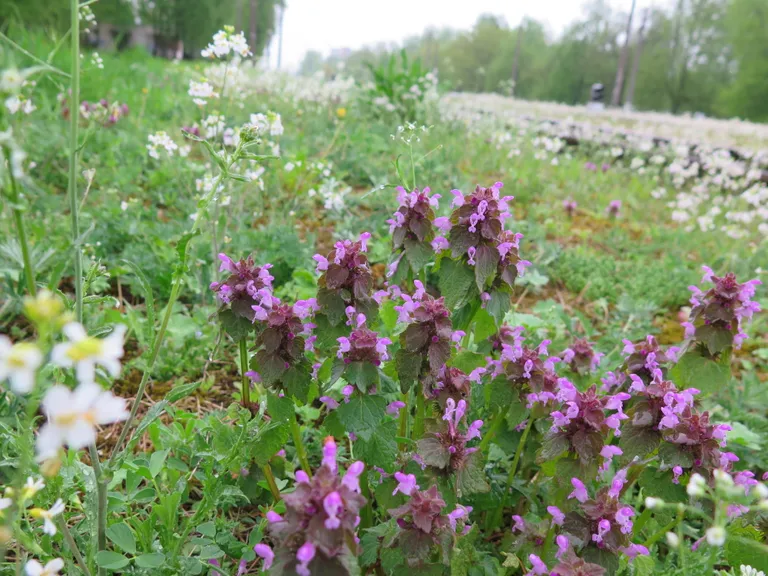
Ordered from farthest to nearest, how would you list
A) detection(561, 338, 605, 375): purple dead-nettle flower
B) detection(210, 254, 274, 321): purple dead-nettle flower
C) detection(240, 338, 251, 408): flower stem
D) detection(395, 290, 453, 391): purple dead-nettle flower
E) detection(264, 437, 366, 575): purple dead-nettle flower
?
detection(561, 338, 605, 375): purple dead-nettle flower → detection(240, 338, 251, 408): flower stem → detection(210, 254, 274, 321): purple dead-nettle flower → detection(395, 290, 453, 391): purple dead-nettle flower → detection(264, 437, 366, 575): purple dead-nettle flower

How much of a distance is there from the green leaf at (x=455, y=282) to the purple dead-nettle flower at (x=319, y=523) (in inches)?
27.6

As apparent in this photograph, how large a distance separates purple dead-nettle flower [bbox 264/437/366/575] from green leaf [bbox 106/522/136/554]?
55 cm

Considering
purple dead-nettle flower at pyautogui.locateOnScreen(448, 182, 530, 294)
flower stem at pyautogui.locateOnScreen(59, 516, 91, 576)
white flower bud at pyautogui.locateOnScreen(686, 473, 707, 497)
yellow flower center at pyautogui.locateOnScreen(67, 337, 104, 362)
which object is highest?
purple dead-nettle flower at pyautogui.locateOnScreen(448, 182, 530, 294)

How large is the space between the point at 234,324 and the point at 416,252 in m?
0.54

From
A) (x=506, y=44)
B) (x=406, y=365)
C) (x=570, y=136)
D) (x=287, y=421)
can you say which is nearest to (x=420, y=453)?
(x=406, y=365)

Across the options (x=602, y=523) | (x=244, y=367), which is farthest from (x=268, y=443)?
(x=602, y=523)

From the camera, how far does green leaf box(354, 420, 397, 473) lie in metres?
1.35

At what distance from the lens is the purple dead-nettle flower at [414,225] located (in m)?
1.55

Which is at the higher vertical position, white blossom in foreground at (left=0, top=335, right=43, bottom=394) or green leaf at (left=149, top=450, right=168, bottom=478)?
white blossom in foreground at (left=0, top=335, right=43, bottom=394)

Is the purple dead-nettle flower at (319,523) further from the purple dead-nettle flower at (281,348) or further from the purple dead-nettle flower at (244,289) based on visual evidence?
the purple dead-nettle flower at (244,289)

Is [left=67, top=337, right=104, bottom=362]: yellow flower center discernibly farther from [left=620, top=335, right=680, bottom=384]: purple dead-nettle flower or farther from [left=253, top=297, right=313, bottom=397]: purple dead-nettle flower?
[left=620, top=335, right=680, bottom=384]: purple dead-nettle flower

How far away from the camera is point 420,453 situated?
4.12 feet

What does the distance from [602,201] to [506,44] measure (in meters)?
58.5

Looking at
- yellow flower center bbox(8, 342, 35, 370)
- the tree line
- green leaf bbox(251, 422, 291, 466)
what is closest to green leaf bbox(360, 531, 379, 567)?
green leaf bbox(251, 422, 291, 466)
